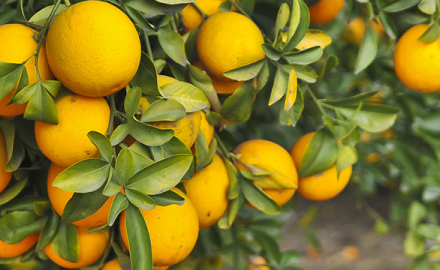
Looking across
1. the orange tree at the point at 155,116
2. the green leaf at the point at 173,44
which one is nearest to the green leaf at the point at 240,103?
the orange tree at the point at 155,116

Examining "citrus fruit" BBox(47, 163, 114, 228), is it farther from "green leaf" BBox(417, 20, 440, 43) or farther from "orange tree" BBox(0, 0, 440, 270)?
"green leaf" BBox(417, 20, 440, 43)

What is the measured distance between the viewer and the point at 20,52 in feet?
1.65

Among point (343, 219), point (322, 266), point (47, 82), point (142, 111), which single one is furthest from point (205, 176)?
point (343, 219)

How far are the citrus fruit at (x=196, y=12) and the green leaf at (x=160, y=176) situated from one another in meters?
0.29

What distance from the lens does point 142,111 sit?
1.79ft

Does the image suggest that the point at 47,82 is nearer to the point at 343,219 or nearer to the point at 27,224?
the point at 27,224

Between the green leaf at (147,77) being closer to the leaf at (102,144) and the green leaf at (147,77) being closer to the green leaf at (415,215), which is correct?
the leaf at (102,144)

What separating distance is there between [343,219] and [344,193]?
216 millimetres

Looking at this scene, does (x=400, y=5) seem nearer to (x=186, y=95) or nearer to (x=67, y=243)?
(x=186, y=95)

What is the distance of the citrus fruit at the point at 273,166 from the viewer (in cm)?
68

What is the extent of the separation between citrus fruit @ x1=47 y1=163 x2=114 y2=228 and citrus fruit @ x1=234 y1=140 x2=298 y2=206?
0.85 ft

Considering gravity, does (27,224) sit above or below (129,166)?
below

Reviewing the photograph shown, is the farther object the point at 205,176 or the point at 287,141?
the point at 287,141

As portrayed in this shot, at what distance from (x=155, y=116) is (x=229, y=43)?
A: 188 millimetres
